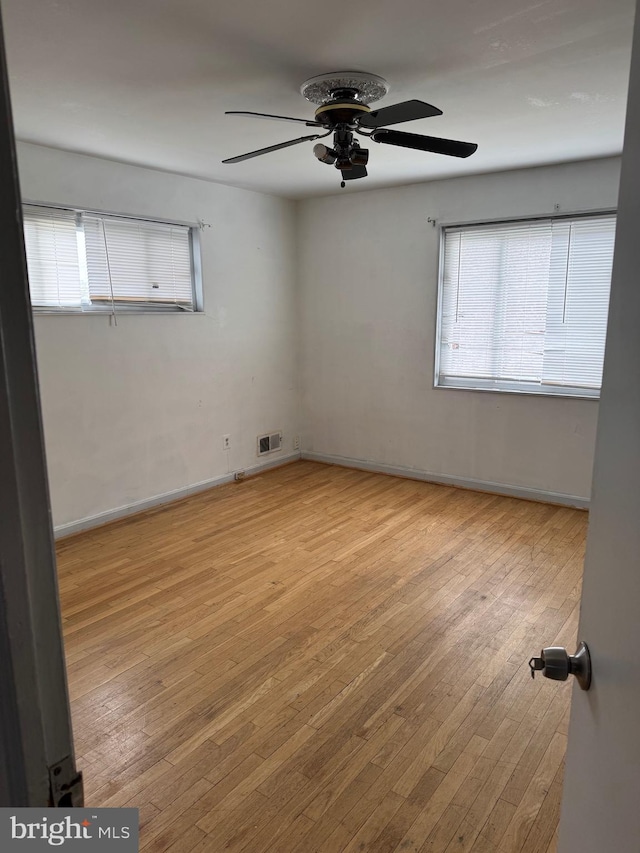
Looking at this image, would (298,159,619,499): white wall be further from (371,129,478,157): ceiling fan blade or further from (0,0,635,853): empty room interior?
(371,129,478,157): ceiling fan blade

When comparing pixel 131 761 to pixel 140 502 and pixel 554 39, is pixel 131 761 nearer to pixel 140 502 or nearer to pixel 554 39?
pixel 140 502

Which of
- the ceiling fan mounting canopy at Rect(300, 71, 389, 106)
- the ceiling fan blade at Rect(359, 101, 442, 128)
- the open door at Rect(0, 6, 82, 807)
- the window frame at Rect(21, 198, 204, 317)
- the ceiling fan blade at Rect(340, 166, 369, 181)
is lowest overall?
the open door at Rect(0, 6, 82, 807)

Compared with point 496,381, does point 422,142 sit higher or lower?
higher

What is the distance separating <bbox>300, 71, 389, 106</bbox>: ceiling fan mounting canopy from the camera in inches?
94.7

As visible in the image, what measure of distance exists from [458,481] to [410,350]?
4.05 ft

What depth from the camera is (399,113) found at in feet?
7.22

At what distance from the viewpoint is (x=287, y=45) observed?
212cm

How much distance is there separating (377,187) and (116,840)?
4871mm

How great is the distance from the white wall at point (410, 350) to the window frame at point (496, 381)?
4 centimetres

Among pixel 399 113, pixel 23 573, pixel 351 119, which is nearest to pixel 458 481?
pixel 351 119

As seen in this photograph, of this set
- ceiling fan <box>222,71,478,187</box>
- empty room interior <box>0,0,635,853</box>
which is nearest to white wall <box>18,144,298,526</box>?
empty room interior <box>0,0,635,853</box>

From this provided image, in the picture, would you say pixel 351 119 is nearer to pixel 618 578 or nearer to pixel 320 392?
pixel 618 578

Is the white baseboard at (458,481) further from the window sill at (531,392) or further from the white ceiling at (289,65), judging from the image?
the white ceiling at (289,65)

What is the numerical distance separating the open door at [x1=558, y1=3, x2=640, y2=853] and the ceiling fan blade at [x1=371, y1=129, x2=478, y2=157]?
1831mm
